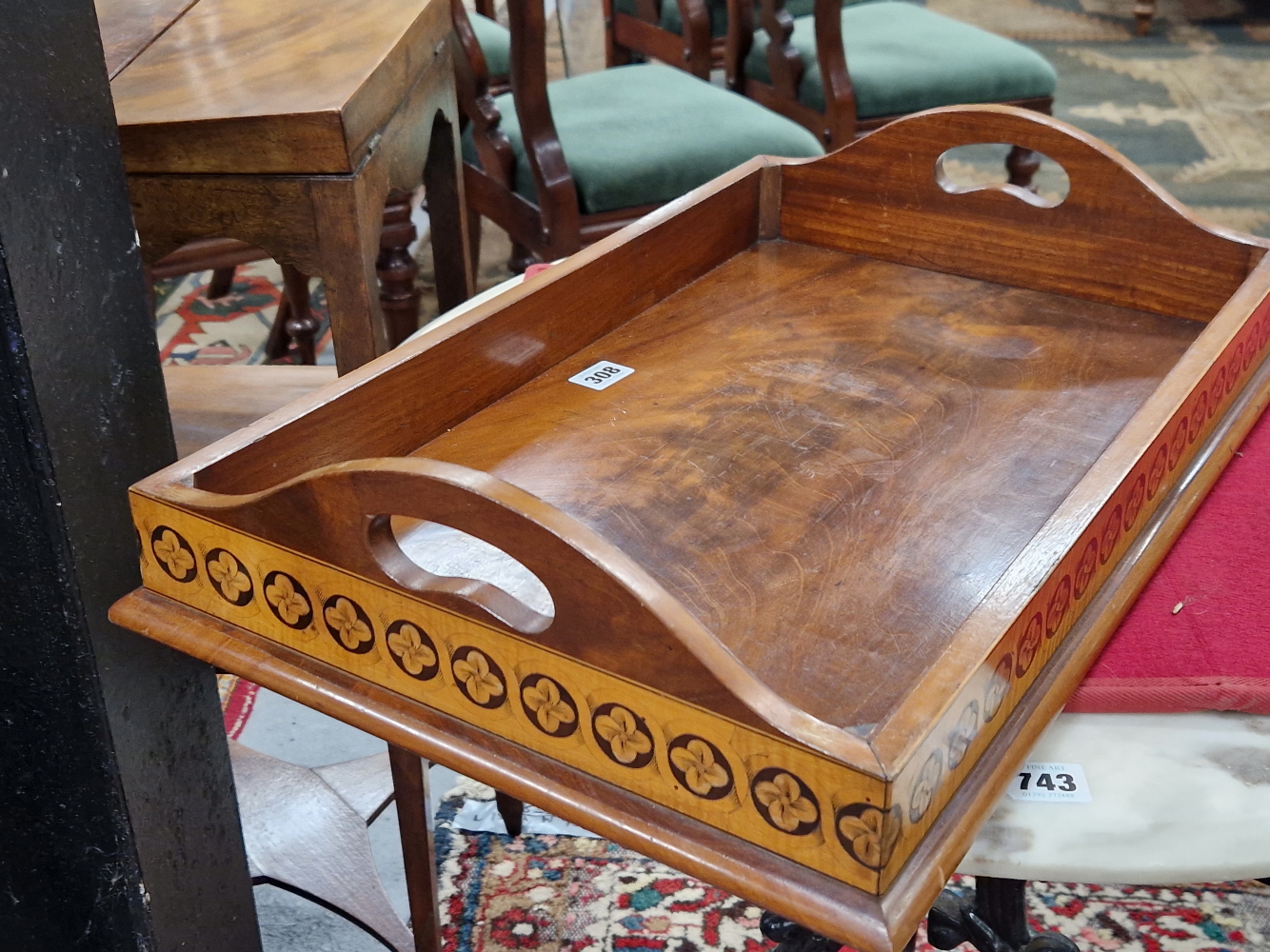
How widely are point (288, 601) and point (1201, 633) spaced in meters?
0.51

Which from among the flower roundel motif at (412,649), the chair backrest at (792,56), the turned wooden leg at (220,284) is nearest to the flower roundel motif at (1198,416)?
the flower roundel motif at (412,649)

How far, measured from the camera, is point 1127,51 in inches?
165

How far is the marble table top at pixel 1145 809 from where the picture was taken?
0.68 m

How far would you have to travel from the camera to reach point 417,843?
42.5 inches

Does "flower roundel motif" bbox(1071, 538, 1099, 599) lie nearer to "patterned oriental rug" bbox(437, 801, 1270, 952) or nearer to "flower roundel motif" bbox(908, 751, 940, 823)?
"flower roundel motif" bbox(908, 751, 940, 823)

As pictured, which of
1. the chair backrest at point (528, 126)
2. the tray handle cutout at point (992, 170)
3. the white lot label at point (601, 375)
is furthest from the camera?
the tray handle cutout at point (992, 170)

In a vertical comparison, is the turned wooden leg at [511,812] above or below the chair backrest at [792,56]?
below

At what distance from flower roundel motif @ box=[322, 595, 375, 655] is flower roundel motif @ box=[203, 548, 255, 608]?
0.05 metres

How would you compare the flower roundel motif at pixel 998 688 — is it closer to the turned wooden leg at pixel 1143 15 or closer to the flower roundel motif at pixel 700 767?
the flower roundel motif at pixel 700 767

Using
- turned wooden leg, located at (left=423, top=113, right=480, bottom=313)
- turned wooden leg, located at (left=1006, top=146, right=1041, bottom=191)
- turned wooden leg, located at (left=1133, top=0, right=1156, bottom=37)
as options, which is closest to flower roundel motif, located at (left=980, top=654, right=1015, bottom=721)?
turned wooden leg, located at (left=423, top=113, right=480, bottom=313)

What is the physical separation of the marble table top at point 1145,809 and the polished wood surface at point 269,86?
0.46m

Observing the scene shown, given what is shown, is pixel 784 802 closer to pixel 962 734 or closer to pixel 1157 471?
pixel 962 734

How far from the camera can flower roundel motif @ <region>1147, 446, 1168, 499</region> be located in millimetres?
742

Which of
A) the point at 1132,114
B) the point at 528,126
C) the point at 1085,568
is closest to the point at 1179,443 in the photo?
the point at 1085,568
